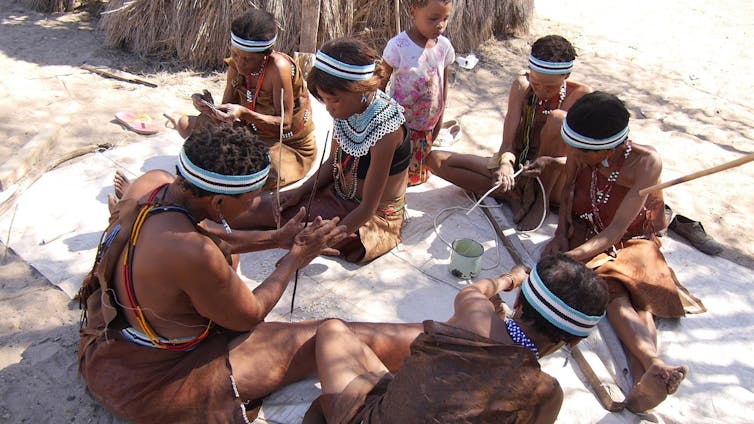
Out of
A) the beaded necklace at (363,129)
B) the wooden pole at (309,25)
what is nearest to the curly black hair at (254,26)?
the beaded necklace at (363,129)

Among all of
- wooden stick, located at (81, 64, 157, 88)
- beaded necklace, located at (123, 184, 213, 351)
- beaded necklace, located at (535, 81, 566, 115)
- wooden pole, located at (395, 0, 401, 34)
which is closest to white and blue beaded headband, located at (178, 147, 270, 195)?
beaded necklace, located at (123, 184, 213, 351)

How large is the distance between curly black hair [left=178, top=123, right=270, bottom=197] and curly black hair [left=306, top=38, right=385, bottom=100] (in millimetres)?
871

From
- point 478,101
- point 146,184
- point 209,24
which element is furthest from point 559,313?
point 209,24

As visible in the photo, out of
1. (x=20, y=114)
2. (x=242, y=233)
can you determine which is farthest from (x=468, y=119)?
(x=20, y=114)

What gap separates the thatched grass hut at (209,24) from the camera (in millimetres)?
5609

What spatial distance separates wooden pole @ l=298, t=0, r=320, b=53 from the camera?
5.45m

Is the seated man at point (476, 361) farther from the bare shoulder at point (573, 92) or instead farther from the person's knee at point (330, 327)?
the bare shoulder at point (573, 92)

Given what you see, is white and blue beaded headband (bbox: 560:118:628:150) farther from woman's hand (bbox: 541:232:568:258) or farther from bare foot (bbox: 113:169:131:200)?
bare foot (bbox: 113:169:131:200)

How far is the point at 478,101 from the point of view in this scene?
5770 millimetres

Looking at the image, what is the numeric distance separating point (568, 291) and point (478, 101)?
4.11 metres

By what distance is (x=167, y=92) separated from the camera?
17.3ft

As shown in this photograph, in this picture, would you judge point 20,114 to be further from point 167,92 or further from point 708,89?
point 708,89

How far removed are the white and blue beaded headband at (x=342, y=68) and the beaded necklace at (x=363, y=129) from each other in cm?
23

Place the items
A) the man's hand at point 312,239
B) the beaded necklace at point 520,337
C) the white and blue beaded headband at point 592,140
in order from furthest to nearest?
the white and blue beaded headband at point 592,140
the man's hand at point 312,239
the beaded necklace at point 520,337
